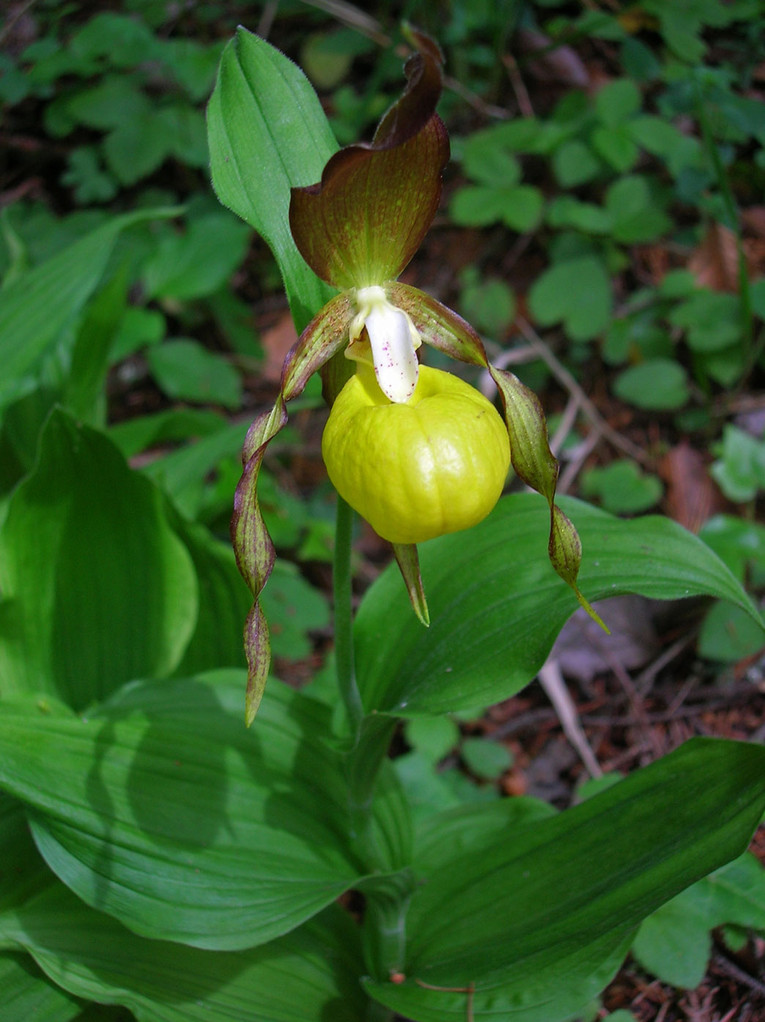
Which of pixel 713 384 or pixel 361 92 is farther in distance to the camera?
pixel 361 92

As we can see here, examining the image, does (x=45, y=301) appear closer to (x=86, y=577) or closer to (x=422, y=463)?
(x=86, y=577)

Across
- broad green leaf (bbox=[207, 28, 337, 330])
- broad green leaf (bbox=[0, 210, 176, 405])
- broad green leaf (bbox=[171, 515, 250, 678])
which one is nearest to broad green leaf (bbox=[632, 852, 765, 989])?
broad green leaf (bbox=[171, 515, 250, 678])

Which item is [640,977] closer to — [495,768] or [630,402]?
[495,768]

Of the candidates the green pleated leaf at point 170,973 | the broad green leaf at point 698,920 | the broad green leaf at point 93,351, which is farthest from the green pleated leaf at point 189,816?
the broad green leaf at point 93,351

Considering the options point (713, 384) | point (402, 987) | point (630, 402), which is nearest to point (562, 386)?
point (630, 402)

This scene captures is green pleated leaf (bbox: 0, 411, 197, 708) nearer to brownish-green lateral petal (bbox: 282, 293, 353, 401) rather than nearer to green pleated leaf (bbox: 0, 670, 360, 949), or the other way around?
green pleated leaf (bbox: 0, 670, 360, 949)

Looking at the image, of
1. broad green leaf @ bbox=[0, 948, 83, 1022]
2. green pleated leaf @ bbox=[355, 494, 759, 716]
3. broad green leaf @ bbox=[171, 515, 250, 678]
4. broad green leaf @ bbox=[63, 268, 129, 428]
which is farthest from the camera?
broad green leaf @ bbox=[63, 268, 129, 428]
